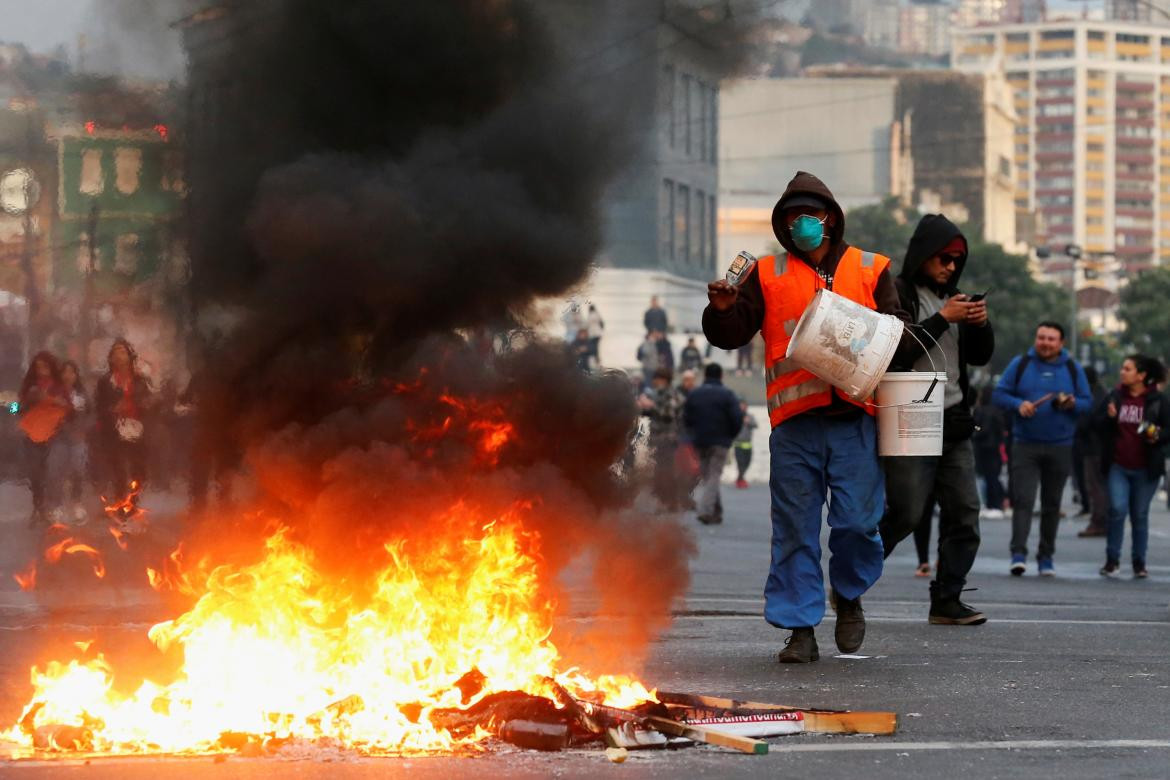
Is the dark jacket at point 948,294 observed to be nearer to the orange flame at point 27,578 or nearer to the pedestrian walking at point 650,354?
the orange flame at point 27,578

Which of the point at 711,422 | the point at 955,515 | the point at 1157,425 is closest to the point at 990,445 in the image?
the point at 711,422

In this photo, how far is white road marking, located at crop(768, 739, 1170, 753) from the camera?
19.0ft

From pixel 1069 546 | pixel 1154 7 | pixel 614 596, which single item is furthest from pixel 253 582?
pixel 1154 7

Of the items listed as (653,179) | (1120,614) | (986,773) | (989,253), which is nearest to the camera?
(986,773)

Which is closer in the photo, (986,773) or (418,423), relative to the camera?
(986,773)

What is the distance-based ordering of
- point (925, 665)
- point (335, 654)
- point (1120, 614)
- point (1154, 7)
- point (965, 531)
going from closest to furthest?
point (335, 654) < point (925, 665) < point (965, 531) < point (1120, 614) < point (1154, 7)

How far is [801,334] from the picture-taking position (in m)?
7.37

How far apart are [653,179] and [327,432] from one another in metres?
2.58

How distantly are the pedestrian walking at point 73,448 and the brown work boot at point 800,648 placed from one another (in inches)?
158

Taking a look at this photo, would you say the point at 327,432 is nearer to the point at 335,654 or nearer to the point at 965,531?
the point at 335,654

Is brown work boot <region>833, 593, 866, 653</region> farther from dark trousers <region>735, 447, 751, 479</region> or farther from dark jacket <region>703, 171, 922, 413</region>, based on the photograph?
dark trousers <region>735, 447, 751, 479</region>

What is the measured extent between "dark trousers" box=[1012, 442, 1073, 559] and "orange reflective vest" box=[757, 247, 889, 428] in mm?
5797

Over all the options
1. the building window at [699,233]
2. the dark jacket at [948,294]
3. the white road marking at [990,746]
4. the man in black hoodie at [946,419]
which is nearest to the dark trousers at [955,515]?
the man in black hoodie at [946,419]

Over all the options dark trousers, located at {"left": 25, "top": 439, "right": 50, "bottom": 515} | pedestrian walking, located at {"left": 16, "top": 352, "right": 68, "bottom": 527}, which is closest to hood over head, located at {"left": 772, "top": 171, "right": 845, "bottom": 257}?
pedestrian walking, located at {"left": 16, "top": 352, "right": 68, "bottom": 527}
